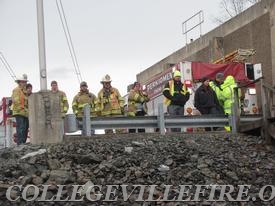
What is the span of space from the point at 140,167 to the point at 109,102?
4267 millimetres

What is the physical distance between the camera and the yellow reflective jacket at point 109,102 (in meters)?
14.3

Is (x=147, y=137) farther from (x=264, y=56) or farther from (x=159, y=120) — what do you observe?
(x=264, y=56)

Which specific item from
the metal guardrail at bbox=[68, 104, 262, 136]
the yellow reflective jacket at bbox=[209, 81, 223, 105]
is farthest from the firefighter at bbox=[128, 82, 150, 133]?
the metal guardrail at bbox=[68, 104, 262, 136]

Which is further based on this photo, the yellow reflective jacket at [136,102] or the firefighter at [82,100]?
the yellow reflective jacket at [136,102]

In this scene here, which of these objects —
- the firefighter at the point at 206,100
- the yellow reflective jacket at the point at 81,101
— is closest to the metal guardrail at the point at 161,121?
the firefighter at the point at 206,100

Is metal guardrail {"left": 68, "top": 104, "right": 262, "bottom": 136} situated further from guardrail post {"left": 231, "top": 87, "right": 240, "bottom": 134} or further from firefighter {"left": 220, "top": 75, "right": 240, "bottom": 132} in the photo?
firefighter {"left": 220, "top": 75, "right": 240, "bottom": 132}

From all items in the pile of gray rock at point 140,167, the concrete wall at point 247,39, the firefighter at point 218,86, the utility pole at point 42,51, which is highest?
the concrete wall at point 247,39

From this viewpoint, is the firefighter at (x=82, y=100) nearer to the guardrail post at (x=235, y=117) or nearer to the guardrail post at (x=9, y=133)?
the guardrail post at (x=235, y=117)

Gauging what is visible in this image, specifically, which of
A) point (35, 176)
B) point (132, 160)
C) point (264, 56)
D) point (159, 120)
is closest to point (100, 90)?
point (159, 120)

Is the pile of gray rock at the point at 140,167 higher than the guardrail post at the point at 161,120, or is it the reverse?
the guardrail post at the point at 161,120

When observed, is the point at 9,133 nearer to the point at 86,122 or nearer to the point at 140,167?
the point at 86,122

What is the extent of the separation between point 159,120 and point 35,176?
13.6 ft

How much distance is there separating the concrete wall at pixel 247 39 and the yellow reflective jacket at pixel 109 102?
1171cm

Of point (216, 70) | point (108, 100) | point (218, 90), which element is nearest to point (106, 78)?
point (108, 100)
